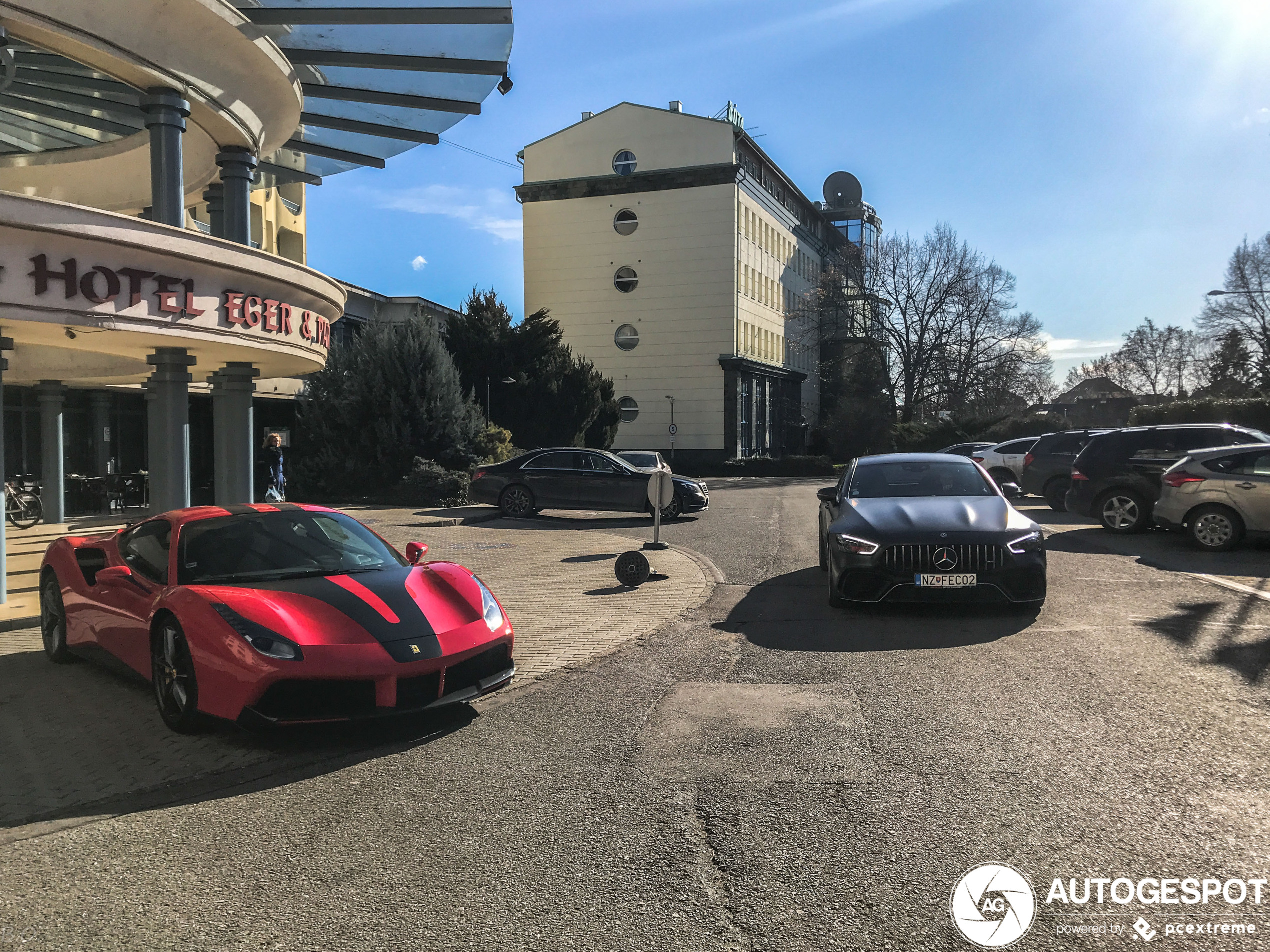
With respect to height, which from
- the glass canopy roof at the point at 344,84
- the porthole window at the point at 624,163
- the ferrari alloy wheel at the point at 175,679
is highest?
the porthole window at the point at 624,163

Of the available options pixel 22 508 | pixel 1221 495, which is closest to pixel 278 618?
pixel 1221 495

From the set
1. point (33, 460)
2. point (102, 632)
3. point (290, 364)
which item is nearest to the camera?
point (102, 632)

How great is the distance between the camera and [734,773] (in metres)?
4.77

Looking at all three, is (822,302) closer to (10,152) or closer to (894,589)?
(10,152)

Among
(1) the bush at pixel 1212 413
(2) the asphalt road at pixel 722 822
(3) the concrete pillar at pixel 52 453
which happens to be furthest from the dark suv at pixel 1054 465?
(3) the concrete pillar at pixel 52 453

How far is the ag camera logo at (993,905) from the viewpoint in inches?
125

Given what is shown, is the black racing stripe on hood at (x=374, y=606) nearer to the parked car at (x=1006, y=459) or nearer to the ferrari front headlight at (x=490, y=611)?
the ferrari front headlight at (x=490, y=611)

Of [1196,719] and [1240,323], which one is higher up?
[1240,323]

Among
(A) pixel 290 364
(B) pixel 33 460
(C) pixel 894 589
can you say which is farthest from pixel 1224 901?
(B) pixel 33 460

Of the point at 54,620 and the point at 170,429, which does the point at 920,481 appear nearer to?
the point at 54,620

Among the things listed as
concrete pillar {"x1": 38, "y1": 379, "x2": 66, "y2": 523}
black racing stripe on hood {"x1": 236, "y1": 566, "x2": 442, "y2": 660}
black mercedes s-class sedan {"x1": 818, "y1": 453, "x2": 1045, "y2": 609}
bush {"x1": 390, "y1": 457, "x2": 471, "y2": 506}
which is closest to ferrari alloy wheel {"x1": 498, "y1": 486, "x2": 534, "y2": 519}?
bush {"x1": 390, "y1": 457, "x2": 471, "y2": 506}

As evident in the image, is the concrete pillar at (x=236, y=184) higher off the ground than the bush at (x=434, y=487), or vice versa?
the concrete pillar at (x=236, y=184)

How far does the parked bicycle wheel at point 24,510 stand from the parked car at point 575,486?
28.0ft

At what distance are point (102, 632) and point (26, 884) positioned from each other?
335cm
